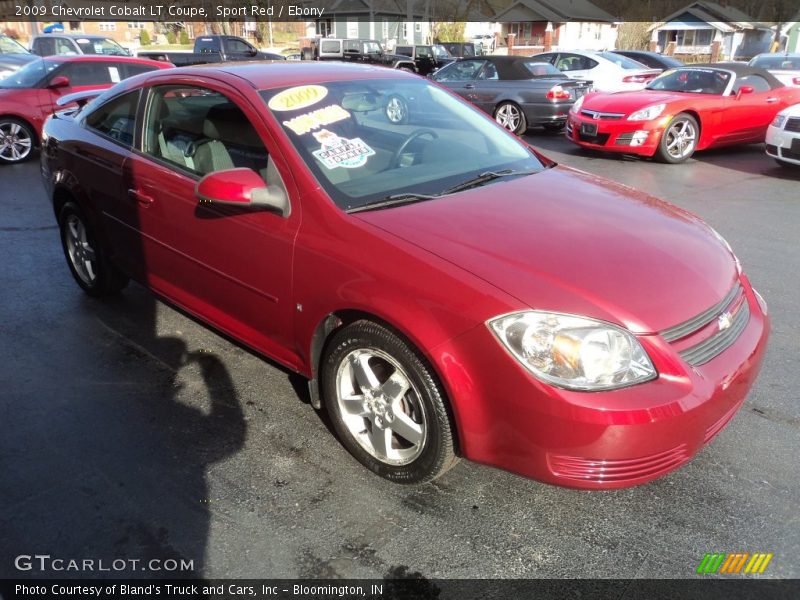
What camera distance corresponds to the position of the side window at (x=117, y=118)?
3949 millimetres

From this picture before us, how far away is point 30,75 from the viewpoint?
10.2 m

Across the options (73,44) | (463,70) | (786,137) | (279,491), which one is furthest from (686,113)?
(73,44)

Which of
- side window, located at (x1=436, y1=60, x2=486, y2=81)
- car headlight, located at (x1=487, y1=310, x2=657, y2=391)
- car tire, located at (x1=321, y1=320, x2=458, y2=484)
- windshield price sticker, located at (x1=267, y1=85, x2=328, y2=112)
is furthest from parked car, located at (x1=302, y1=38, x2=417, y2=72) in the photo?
car headlight, located at (x1=487, y1=310, x2=657, y2=391)

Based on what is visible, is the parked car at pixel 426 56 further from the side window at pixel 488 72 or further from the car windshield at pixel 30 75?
the car windshield at pixel 30 75

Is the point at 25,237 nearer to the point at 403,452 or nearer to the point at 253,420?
the point at 253,420

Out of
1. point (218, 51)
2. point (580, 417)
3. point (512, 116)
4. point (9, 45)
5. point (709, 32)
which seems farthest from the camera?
point (709, 32)

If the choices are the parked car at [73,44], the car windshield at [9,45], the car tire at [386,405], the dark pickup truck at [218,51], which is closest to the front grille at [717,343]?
the car tire at [386,405]

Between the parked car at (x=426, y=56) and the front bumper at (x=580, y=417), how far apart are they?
22789 mm

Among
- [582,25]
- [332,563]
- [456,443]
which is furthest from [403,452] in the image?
[582,25]

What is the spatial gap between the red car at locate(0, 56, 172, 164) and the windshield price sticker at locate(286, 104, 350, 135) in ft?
25.8

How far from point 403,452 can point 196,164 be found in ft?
6.38

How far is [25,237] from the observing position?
6.16m

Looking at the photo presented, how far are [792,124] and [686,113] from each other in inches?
56.8

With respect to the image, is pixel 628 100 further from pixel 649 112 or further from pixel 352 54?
pixel 352 54
